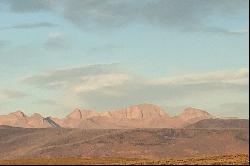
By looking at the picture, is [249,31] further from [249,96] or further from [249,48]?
[249,96]

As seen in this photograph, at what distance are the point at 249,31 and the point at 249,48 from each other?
7.40 ft

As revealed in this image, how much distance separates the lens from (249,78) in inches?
2662

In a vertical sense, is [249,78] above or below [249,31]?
below

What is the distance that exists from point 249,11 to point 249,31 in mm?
3041

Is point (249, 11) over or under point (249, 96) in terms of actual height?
over

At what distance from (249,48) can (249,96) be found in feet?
19.9

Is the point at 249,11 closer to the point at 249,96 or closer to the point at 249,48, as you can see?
the point at 249,48

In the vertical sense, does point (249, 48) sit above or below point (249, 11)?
below

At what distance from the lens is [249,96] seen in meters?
66.5

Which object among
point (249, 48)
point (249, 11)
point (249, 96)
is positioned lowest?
point (249, 96)

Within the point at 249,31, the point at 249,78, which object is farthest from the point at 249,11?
the point at 249,78

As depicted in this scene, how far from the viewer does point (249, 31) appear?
66.9 metres

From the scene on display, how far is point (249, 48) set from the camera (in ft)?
218

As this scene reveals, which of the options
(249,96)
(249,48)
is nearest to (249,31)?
(249,48)
